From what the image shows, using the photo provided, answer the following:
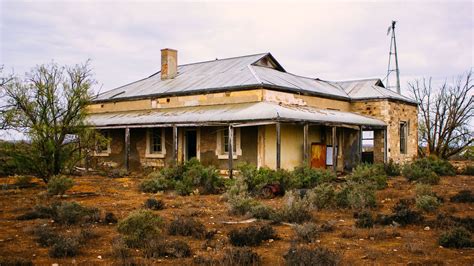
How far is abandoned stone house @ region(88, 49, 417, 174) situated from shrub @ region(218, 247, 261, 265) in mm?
9147

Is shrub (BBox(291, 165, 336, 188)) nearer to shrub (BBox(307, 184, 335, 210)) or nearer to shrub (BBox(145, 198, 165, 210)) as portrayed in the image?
shrub (BBox(307, 184, 335, 210))

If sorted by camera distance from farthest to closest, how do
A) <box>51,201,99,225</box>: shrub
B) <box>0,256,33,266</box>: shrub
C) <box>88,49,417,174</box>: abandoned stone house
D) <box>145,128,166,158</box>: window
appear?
<box>145,128,166,158</box>: window
<box>88,49,417,174</box>: abandoned stone house
<box>51,201,99,225</box>: shrub
<box>0,256,33,266</box>: shrub

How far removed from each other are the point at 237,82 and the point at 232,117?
311 cm

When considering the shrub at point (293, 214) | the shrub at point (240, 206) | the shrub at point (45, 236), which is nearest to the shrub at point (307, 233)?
the shrub at point (293, 214)

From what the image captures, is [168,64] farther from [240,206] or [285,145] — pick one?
[240,206]

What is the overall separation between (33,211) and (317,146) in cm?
Answer: 1190

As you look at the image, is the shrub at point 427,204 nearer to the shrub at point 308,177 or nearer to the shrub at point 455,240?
the shrub at point 455,240

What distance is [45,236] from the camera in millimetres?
7102

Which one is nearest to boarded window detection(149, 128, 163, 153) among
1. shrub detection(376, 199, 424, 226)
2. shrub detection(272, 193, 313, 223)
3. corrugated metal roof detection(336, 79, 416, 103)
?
corrugated metal roof detection(336, 79, 416, 103)

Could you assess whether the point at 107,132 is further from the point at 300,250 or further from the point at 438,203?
the point at 300,250

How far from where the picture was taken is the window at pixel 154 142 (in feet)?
66.6

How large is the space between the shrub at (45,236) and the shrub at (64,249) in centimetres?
31

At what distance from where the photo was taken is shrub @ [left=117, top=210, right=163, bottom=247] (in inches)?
273

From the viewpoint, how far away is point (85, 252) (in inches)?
259
